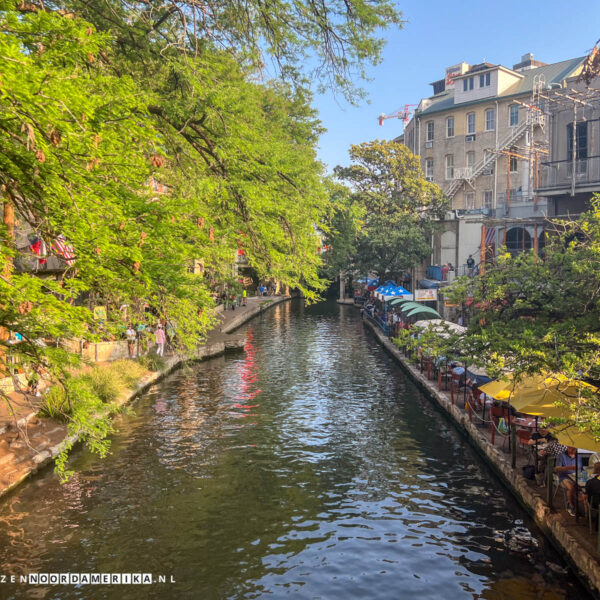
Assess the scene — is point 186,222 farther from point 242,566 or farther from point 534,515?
point 534,515

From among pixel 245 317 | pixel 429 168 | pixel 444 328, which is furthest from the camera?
pixel 429 168

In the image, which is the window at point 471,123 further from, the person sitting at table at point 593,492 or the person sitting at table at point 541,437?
the person sitting at table at point 593,492

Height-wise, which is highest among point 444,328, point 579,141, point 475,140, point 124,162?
point 475,140

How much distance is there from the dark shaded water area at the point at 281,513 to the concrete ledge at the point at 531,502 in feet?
0.92

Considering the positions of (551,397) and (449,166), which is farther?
(449,166)

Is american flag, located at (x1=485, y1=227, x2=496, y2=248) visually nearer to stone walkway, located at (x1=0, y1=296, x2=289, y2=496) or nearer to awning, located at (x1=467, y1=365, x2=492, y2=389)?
awning, located at (x1=467, y1=365, x2=492, y2=389)

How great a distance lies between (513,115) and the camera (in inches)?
2354

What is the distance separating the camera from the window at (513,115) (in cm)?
5947

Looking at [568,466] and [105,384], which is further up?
[105,384]

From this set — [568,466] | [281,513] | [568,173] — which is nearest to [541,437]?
[568,466]

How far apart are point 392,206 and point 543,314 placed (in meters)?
49.2

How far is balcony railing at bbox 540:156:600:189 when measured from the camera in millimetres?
32312

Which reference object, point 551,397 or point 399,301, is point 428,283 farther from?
point 551,397

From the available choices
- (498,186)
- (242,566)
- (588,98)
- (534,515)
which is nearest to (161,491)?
(242,566)
